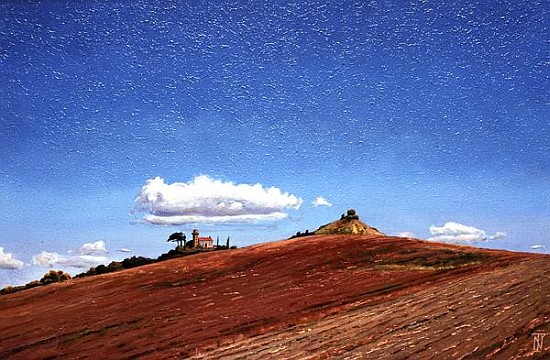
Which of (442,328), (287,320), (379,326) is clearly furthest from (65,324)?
(442,328)

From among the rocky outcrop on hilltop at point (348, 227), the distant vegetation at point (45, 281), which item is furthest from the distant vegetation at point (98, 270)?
the rocky outcrop on hilltop at point (348, 227)

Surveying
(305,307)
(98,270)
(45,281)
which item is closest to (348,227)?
(98,270)

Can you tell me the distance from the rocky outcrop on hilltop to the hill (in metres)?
4.27

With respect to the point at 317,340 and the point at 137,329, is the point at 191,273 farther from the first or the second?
the point at 317,340

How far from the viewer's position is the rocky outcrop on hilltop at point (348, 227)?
1759 centimetres

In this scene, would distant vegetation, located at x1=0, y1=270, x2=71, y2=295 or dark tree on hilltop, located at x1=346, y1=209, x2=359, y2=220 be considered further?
dark tree on hilltop, located at x1=346, y1=209, x2=359, y2=220

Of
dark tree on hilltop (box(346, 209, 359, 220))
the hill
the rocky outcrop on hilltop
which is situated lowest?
the hill

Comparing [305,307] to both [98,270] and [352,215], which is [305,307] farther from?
[98,270]

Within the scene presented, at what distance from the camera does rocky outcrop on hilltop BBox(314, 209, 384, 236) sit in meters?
17.6

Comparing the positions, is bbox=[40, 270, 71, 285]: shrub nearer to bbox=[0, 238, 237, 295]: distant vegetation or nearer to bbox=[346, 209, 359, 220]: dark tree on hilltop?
bbox=[0, 238, 237, 295]: distant vegetation

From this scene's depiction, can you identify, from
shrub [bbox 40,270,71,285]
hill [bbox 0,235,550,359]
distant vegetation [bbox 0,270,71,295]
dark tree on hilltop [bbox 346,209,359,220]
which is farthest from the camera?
dark tree on hilltop [bbox 346,209,359,220]

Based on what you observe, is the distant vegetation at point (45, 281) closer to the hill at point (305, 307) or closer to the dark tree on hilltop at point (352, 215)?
the hill at point (305, 307)

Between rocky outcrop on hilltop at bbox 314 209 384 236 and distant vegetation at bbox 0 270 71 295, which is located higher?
rocky outcrop on hilltop at bbox 314 209 384 236

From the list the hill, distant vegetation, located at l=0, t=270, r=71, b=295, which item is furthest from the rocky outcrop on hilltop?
distant vegetation, located at l=0, t=270, r=71, b=295
